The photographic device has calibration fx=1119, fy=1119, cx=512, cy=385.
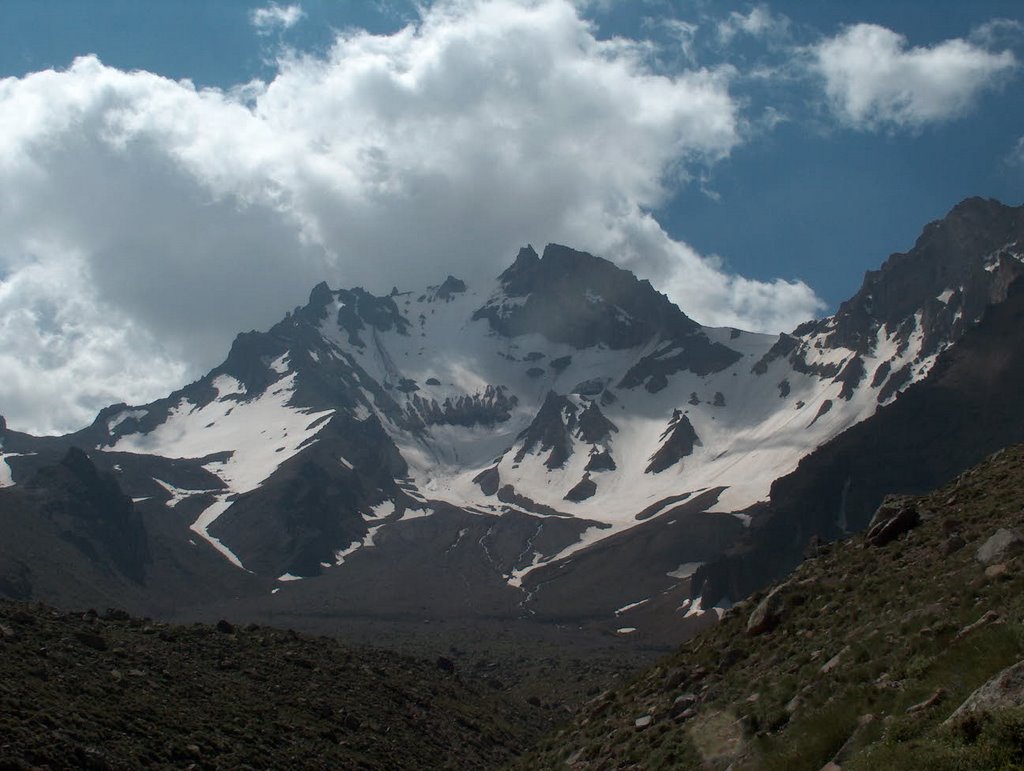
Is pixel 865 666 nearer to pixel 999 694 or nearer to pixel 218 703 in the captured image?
pixel 999 694

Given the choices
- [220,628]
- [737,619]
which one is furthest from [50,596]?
[737,619]

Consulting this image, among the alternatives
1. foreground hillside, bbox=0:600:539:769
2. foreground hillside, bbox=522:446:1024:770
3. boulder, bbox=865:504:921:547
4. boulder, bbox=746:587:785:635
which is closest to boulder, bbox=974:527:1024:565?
foreground hillside, bbox=522:446:1024:770

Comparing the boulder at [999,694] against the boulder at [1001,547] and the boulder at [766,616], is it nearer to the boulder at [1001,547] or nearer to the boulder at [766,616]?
the boulder at [1001,547]

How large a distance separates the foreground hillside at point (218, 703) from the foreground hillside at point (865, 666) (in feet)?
31.4

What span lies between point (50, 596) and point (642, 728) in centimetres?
18009

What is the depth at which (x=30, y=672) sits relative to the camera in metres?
34.6

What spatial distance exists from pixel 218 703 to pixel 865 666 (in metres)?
24.4

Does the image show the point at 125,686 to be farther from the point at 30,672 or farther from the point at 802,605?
the point at 802,605

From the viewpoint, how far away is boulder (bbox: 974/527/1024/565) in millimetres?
24531

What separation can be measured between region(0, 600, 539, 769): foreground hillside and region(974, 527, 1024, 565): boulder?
72.2 feet

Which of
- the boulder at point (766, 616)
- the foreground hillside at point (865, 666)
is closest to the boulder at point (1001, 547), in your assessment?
the foreground hillside at point (865, 666)

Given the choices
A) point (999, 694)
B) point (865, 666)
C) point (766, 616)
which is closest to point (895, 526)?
point (766, 616)

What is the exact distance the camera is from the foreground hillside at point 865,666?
712 inches

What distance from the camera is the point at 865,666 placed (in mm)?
22922
